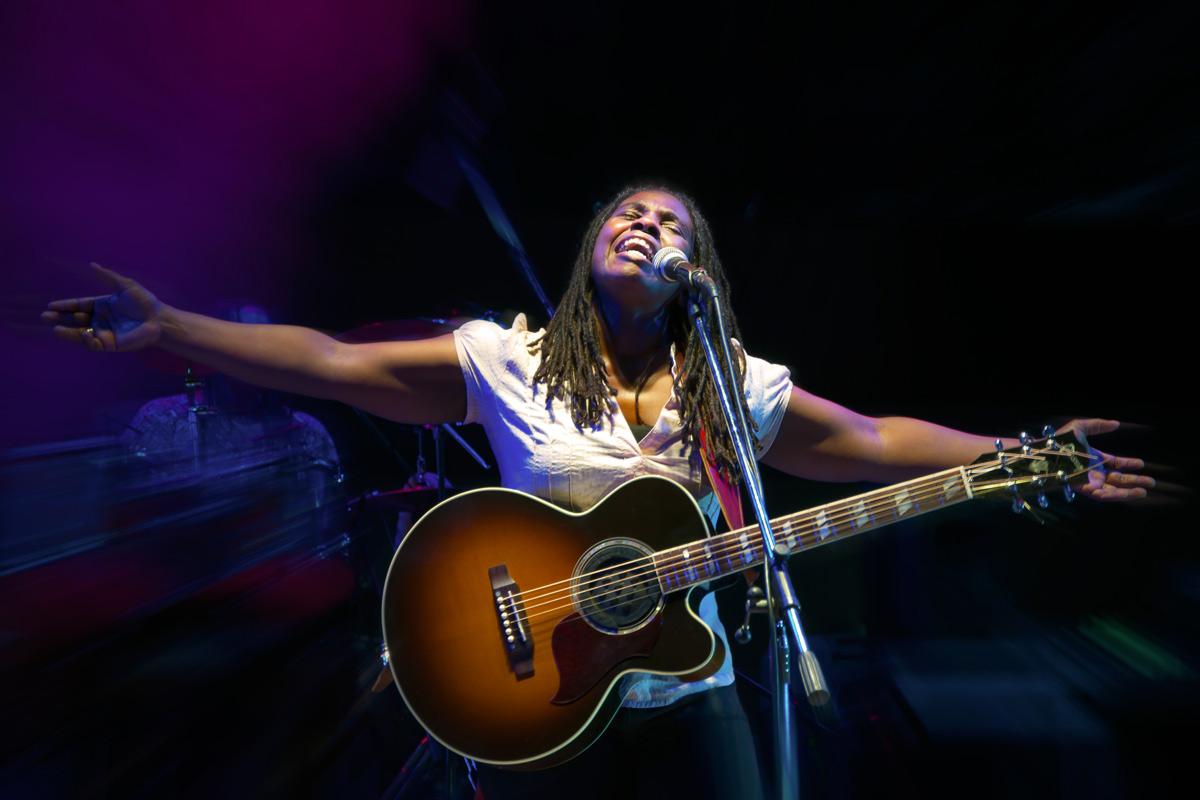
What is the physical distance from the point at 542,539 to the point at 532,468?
0.64 ft

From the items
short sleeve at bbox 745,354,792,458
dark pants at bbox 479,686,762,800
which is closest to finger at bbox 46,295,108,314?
dark pants at bbox 479,686,762,800

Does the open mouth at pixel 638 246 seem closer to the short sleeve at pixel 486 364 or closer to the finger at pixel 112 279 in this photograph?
the short sleeve at pixel 486 364

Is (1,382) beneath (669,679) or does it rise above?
above

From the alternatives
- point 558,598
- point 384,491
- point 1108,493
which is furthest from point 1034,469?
point 384,491

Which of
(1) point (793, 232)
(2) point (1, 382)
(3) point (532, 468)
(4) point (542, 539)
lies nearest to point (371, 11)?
(2) point (1, 382)

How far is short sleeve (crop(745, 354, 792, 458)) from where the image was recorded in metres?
1.67

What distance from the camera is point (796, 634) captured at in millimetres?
991

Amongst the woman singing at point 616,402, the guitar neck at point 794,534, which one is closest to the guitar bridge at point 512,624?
the woman singing at point 616,402

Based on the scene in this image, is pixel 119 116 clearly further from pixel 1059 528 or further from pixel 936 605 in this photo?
pixel 1059 528

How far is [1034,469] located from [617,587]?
1164mm

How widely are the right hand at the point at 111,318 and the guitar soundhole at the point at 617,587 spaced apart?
1.12 meters

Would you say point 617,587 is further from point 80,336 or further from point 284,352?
point 80,336

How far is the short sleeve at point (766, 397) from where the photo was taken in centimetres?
167

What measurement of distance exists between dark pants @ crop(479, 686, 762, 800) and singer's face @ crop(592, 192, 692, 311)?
109 cm
